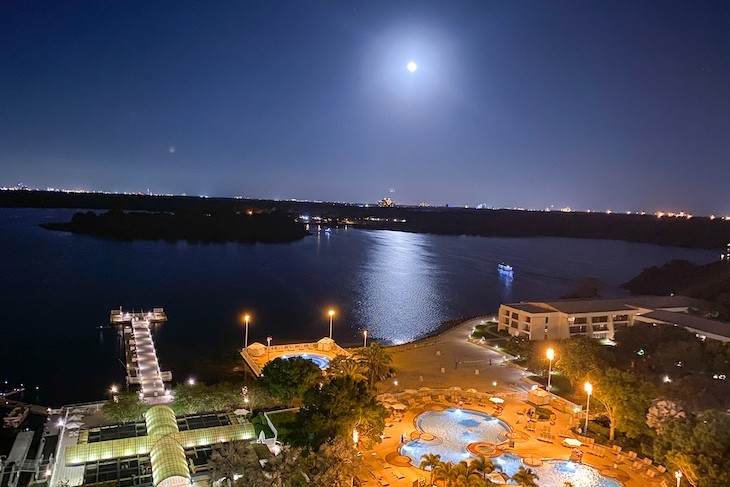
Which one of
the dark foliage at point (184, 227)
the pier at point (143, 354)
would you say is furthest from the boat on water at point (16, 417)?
the dark foliage at point (184, 227)

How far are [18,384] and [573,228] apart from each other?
618 feet

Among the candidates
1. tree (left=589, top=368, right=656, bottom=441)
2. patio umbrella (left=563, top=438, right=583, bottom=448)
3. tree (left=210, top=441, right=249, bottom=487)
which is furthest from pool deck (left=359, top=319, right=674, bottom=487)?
tree (left=210, top=441, right=249, bottom=487)

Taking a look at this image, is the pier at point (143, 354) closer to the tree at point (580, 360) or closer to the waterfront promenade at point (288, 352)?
the waterfront promenade at point (288, 352)

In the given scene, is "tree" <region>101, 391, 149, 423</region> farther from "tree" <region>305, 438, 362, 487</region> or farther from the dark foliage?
the dark foliage

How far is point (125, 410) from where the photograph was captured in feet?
70.8

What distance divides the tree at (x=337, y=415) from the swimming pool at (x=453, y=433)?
1.88 meters

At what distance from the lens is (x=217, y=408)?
73.3 feet

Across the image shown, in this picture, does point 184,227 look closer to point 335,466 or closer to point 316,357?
point 316,357

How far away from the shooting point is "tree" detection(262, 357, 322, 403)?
80.0 ft

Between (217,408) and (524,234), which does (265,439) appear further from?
(524,234)

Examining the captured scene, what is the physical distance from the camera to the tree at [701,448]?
53.1 feet

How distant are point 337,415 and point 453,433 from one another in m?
5.64

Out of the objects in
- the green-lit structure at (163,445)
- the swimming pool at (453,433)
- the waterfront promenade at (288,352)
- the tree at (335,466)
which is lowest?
the waterfront promenade at (288,352)

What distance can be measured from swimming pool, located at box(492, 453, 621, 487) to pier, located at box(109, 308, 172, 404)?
1679cm
